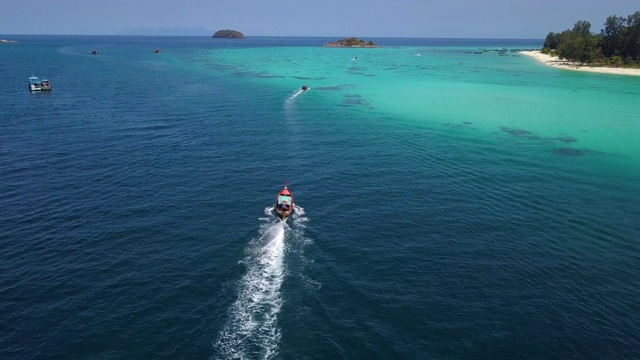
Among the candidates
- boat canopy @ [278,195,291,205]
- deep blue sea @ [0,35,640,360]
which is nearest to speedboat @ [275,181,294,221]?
boat canopy @ [278,195,291,205]

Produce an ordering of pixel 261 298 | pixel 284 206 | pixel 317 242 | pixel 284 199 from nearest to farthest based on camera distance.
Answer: pixel 261 298 < pixel 317 242 < pixel 284 206 < pixel 284 199

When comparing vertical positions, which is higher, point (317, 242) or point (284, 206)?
point (284, 206)

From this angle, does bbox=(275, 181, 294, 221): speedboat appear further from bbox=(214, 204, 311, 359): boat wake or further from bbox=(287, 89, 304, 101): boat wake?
bbox=(287, 89, 304, 101): boat wake

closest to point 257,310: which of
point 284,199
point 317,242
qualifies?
point 317,242

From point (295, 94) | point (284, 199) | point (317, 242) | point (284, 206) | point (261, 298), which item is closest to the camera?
point (261, 298)

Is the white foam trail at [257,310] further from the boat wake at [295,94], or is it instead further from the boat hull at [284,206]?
the boat wake at [295,94]

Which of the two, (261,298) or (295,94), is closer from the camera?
(261,298)

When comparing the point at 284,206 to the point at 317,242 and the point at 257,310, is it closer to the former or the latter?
the point at 317,242
